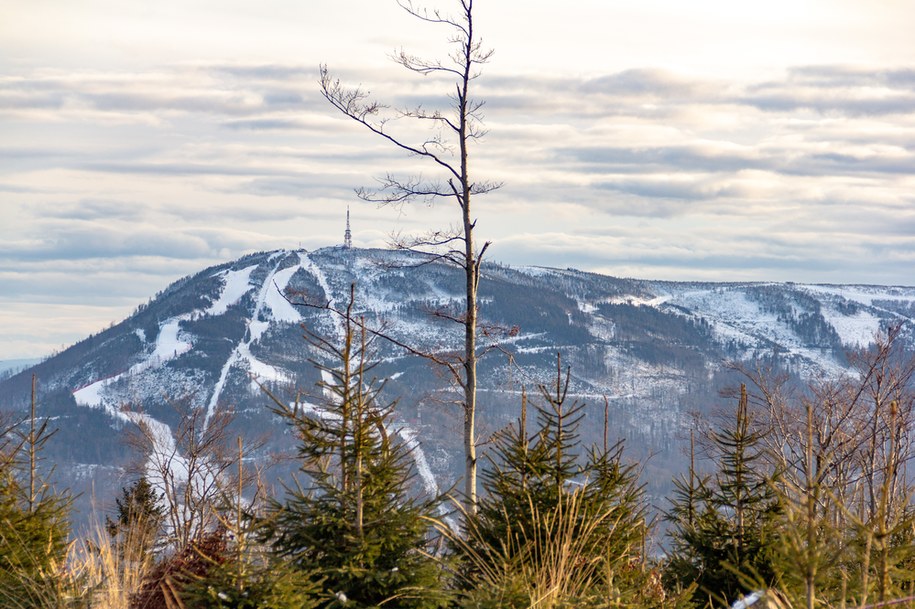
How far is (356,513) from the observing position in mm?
8312

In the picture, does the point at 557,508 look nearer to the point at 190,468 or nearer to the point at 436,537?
the point at 436,537

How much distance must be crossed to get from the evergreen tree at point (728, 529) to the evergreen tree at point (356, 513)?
121 inches

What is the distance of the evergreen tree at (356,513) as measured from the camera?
318 inches

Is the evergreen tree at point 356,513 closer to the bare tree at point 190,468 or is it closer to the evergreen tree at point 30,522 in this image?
the evergreen tree at point 30,522

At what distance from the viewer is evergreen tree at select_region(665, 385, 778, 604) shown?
33.5ft

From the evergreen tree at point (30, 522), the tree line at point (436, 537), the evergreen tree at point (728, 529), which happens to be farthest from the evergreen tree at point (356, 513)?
the evergreen tree at point (728, 529)

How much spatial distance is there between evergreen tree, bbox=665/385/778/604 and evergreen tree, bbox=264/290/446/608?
3.06 metres

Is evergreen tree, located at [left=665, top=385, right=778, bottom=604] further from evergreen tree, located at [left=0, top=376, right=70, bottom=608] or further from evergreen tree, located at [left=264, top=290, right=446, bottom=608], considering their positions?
evergreen tree, located at [left=0, top=376, right=70, bottom=608]

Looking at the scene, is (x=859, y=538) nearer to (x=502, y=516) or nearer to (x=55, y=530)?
(x=502, y=516)

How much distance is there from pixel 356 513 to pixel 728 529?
394 cm

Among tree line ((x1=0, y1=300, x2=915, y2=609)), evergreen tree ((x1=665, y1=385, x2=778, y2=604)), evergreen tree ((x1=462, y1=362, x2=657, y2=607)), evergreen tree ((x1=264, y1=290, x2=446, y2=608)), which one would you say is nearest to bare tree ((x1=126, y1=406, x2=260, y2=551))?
tree line ((x1=0, y1=300, x2=915, y2=609))

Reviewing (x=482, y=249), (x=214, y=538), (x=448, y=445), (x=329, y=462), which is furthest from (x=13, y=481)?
(x=448, y=445)

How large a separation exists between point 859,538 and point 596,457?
10.2 feet

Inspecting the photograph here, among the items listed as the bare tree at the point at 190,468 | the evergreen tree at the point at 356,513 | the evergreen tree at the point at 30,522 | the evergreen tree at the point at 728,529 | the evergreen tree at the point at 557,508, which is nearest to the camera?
the evergreen tree at the point at 356,513
